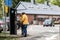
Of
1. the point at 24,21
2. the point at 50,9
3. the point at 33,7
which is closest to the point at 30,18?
the point at 33,7

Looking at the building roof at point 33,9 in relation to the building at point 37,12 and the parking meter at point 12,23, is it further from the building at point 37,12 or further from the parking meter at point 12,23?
the parking meter at point 12,23

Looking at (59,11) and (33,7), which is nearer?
(33,7)

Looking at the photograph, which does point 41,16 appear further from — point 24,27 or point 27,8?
point 24,27

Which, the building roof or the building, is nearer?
the building

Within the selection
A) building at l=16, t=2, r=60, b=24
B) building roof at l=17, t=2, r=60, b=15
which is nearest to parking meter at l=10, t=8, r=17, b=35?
building at l=16, t=2, r=60, b=24

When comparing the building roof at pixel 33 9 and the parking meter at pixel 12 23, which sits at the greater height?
the parking meter at pixel 12 23

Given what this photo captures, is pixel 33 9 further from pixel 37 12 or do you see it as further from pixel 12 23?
pixel 12 23

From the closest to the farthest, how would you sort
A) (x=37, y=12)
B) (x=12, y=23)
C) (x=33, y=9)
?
(x=12, y=23) → (x=37, y=12) → (x=33, y=9)

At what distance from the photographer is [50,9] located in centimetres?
7150

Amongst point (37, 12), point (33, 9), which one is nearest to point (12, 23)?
point (37, 12)

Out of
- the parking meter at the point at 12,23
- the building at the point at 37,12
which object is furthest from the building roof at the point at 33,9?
the parking meter at the point at 12,23

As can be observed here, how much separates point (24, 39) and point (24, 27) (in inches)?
74.3

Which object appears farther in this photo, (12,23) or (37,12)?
(37,12)

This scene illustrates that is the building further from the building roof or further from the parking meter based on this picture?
the parking meter
